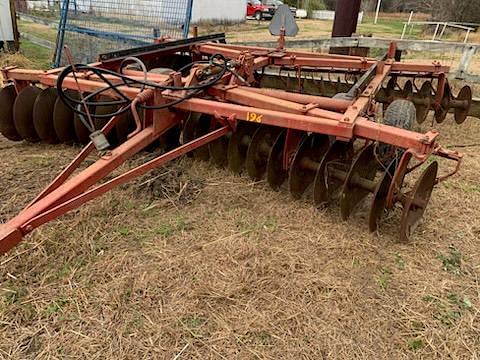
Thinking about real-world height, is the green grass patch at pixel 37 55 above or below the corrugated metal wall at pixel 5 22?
below

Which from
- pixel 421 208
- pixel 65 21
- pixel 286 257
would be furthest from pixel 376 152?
pixel 65 21

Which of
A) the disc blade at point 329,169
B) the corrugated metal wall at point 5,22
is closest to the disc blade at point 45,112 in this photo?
the disc blade at point 329,169

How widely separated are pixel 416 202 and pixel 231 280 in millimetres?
1242

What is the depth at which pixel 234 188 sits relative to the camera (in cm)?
321

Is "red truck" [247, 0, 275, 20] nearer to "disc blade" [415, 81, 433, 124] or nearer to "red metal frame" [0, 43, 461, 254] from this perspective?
"disc blade" [415, 81, 433, 124]

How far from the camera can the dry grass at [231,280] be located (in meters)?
1.95

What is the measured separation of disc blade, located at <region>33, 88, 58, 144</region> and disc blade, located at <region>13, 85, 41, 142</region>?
8 centimetres

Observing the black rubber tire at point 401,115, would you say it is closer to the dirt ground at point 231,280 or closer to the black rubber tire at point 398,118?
the black rubber tire at point 398,118

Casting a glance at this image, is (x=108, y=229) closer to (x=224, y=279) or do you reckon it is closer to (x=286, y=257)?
(x=224, y=279)

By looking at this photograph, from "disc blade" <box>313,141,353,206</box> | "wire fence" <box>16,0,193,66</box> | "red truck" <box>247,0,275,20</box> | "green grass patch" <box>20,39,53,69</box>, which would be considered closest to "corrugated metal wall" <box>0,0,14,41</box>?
"green grass patch" <box>20,39,53,69</box>

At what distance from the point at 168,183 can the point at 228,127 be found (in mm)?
643

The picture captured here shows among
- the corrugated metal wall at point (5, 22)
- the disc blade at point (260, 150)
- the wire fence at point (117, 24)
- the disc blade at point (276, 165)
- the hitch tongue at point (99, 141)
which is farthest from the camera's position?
the corrugated metal wall at point (5, 22)

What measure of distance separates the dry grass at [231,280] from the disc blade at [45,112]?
0.63 m

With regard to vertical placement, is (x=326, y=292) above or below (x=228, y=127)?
below
